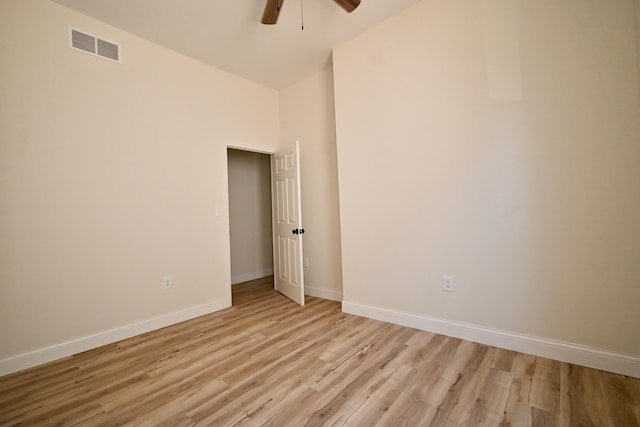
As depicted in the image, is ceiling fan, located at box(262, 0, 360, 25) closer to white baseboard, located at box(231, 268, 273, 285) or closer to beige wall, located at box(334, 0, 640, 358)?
beige wall, located at box(334, 0, 640, 358)

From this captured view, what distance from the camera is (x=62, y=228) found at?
86.3 inches

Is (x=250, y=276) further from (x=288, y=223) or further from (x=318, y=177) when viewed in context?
(x=318, y=177)

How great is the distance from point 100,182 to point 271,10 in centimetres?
213

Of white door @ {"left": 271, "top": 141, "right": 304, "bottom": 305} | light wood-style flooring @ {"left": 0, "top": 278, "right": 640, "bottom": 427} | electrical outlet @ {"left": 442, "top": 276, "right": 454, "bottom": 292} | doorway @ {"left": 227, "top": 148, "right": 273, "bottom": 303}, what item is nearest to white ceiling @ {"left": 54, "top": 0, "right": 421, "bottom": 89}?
white door @ {"left": 271, "top": 141, "right": 304, "bottom": 305}

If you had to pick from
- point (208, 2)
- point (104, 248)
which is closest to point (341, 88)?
point (208, 2)

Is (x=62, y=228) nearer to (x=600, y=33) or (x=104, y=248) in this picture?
(x=104, y=248)

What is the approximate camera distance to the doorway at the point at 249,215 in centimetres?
454

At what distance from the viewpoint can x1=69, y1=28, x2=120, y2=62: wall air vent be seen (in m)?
2.27

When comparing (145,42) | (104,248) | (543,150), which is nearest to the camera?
(543,150)

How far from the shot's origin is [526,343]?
6.41 feet

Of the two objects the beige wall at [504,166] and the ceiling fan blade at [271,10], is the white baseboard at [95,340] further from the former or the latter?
the ceiling fan blade at [271,10]

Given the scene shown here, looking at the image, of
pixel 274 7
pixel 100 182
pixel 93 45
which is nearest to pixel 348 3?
pixel 274 7

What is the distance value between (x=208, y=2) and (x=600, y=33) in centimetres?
293

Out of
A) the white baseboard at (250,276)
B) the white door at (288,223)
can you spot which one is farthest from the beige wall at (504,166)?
the white baseboard at (250,276)
